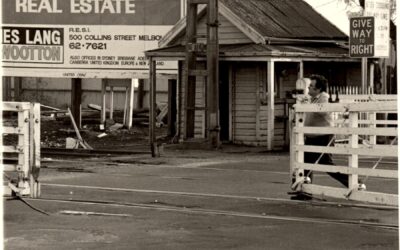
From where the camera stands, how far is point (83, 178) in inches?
693

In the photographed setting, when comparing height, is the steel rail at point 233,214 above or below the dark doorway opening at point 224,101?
below

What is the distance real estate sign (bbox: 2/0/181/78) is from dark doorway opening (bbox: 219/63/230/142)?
467 cm

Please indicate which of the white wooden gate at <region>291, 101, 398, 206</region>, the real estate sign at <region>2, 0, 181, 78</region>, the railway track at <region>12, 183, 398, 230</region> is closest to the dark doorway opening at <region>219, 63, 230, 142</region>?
the real estate sign at <region>2, 0, 181, 78</region>

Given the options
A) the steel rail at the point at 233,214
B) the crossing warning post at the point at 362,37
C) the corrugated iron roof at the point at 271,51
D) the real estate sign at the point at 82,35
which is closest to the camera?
the steel rail at the point at 233,214

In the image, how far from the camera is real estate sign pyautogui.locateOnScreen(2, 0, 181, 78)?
103 ft

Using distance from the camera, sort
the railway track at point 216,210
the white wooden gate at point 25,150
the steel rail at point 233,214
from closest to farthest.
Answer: the steel rail at point 233,214 < the railway track at point 216,210 < the white wooden gate at point 25,150

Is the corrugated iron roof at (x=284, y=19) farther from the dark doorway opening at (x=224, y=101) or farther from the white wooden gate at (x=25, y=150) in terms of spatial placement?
the white wooden gate at (x=25, y=150)

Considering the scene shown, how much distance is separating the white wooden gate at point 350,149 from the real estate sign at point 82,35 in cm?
1763

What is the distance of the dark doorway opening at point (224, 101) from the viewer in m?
26.7

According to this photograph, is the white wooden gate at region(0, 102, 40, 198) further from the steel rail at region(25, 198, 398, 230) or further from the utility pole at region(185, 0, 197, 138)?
the utility pole at region(185, 0, 197, 138)

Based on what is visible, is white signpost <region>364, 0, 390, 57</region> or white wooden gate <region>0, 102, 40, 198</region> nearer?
white wooden gate <region>0, 102, 40, 198</region>

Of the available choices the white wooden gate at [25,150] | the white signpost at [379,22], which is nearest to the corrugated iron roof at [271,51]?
the white signpost at [379,22]

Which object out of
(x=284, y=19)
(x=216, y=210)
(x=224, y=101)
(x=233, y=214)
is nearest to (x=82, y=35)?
(x=224, y=101)

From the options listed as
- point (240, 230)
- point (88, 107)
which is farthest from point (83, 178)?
point (88, 107)
